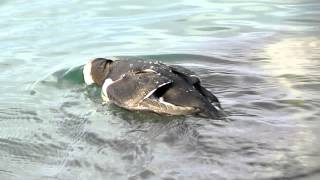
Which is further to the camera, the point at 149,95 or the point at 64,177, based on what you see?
the point at 149,95

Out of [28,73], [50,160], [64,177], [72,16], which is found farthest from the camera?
[72,16]

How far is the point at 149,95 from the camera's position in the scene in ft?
16.7

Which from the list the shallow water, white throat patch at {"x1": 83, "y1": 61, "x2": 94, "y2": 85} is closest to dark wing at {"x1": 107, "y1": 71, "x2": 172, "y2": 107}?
the shallow water

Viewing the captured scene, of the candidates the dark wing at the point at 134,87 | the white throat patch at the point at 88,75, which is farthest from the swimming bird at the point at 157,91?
the white throat patch at the point at 88,75

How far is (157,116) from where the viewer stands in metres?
5.11

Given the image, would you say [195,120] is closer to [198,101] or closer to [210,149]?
[198,101]

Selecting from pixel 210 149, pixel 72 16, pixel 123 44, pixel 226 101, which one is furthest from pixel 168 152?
pixel 72 16

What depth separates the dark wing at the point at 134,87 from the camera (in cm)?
511

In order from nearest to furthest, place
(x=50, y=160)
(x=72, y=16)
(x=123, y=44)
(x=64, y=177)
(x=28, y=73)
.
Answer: (x=64, y=177) → (x=50, y=160) → (x=28, y=73) → (x=123, y=44) → (x=72, y=16)

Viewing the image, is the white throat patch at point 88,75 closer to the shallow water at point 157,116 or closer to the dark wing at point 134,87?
the shallow water at point 157,116

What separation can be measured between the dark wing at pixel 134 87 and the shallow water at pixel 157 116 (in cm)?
12

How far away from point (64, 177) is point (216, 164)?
100cm

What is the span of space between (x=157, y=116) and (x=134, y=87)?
32cm

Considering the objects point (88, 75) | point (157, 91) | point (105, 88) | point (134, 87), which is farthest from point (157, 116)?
→ point (88, 75)
